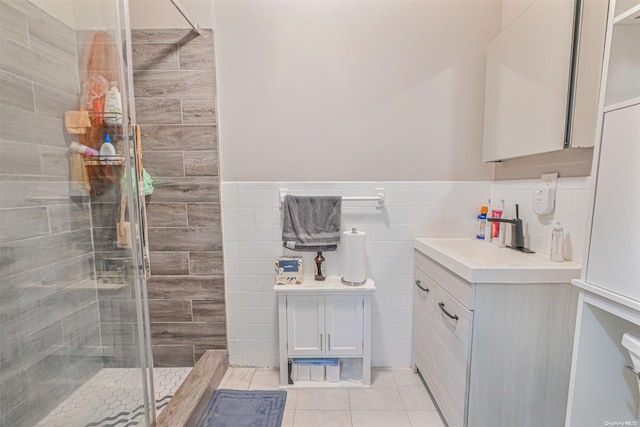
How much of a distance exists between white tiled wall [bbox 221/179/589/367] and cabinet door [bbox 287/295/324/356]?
0.73ft

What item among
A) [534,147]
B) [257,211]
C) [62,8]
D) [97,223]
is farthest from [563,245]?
[62,8]

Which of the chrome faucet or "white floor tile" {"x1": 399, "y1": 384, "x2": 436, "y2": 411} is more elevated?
the chrome faucet

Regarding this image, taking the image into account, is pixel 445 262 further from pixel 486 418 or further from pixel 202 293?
pixel 202 293

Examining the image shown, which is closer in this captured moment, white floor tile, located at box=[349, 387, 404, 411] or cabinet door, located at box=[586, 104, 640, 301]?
cabinet door, located at box=[586, 104, 640, 301]

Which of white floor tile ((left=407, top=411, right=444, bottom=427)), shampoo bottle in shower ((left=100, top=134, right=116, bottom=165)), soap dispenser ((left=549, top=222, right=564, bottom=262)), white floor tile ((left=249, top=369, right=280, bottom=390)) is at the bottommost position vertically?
white floor tile ((left=249, top=369, right=280, bottom=390))

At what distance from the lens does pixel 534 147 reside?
134 cm

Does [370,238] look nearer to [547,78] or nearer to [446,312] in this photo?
[446,312]

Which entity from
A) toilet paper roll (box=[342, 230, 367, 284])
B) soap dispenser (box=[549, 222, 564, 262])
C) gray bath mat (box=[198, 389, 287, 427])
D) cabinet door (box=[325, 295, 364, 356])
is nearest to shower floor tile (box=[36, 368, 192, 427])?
gray bath mat (box=[198, 389, 287, 427])

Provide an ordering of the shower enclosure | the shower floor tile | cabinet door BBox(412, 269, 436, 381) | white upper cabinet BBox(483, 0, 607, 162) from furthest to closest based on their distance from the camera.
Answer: cabinet door BBox(412, 269, 436, 381) → the shower floor tile → the shower enclosure → white upper cabinet BBox(483, 0, 607, 162)

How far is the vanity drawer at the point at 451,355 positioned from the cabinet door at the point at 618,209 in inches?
18.3

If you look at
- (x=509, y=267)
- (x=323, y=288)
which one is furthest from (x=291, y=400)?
(x=509, y=267)

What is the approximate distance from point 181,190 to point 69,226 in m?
0.58

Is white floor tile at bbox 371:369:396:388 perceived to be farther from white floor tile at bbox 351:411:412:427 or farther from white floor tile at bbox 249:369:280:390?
white floor tile at bbox 249:369:280:390

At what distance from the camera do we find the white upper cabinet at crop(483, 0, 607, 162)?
3.62 feet
